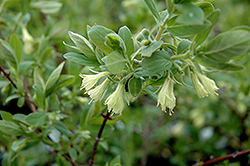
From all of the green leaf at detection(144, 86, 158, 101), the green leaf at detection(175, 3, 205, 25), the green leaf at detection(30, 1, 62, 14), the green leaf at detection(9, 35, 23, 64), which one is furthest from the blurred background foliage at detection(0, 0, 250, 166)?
the green leaf at detection(175, 3, 205, 25)

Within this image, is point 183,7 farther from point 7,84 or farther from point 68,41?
point 68,41

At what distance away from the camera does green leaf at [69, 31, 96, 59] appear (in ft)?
1.86

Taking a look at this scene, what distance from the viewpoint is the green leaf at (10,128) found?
29.5 inches

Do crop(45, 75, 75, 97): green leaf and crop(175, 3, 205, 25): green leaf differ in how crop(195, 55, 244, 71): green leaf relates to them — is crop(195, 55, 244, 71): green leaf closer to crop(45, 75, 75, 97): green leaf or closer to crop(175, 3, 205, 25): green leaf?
crop(175, 3, 205, 25): green leaf

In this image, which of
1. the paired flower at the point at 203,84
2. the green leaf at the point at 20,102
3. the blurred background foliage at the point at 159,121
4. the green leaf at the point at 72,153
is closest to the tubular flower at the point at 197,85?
the paired flower at the point at 203,84

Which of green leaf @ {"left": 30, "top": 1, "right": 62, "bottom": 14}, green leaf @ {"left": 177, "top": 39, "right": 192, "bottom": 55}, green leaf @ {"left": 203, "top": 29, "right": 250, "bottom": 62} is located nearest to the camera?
green leaf @ {"left": 203, "top": 29, "right": 250, "bottom": 62}

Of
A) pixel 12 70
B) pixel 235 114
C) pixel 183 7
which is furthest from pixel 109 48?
pixel 235 114

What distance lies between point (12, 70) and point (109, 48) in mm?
499

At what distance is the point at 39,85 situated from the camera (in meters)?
0.80

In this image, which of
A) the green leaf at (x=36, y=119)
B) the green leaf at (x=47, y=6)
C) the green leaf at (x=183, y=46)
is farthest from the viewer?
the green leaf at (x=47, y=6)

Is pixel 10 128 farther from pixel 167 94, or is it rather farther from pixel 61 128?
pixel 167 94

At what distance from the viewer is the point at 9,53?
82 centimetres

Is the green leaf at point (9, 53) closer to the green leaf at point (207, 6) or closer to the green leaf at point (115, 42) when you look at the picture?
the green leaf at point (115, 42)

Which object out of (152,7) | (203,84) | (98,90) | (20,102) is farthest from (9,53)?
(203,84)
